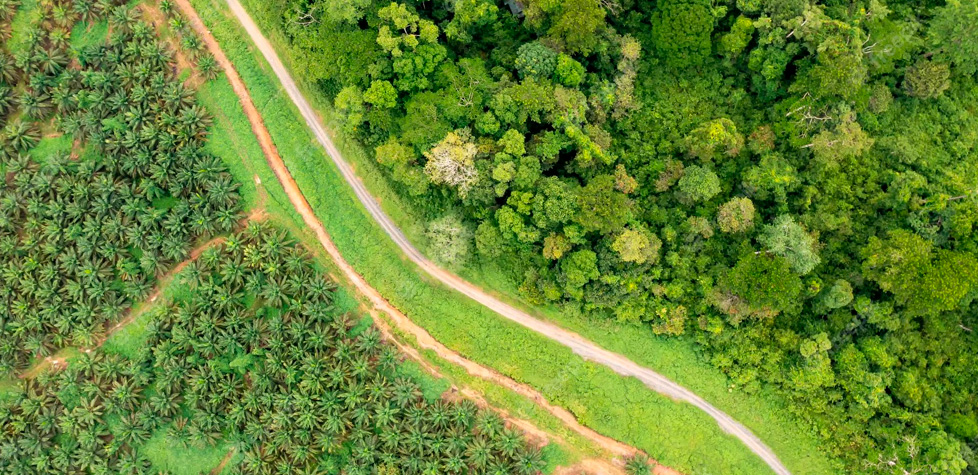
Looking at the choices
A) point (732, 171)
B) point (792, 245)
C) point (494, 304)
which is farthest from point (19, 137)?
point (792, 245)

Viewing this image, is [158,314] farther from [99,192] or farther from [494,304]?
[494,304]

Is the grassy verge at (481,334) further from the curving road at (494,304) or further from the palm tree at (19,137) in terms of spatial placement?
the palm tree at (19,137)

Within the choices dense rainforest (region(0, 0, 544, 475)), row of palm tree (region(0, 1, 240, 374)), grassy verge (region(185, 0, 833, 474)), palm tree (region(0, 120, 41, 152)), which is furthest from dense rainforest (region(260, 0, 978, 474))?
palm tree (region(0, 120, 41, 152))

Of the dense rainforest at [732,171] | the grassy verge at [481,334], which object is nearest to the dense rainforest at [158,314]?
the grassy verge at [481,334]

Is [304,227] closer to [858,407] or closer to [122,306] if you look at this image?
[122,306]

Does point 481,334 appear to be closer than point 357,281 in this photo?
Yes

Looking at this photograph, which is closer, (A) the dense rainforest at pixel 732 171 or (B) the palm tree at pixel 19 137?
(A) the dense rainforest at pixel 732 171
